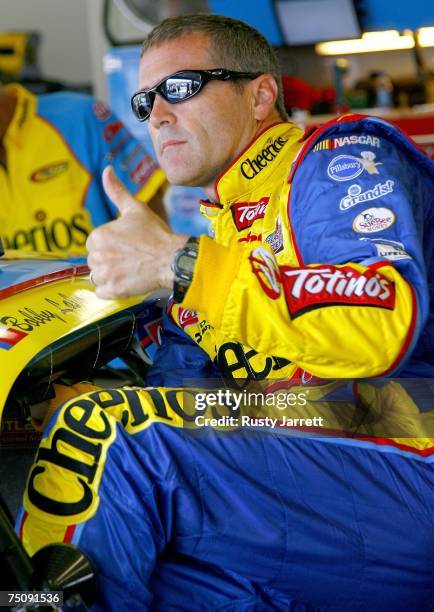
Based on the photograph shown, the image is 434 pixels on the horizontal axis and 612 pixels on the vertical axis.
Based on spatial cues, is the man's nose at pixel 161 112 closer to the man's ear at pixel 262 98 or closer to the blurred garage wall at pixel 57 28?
the man's ear at pixel 262 98

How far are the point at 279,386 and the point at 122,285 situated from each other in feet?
1.06

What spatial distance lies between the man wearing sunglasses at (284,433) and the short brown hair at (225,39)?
332mm

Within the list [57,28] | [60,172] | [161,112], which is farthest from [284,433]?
[57,28]

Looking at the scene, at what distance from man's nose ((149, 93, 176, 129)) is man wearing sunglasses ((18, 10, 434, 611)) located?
0.24 meters

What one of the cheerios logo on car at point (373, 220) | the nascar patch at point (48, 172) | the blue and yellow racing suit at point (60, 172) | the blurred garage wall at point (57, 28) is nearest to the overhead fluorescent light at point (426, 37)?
the blurred garage wall at point (57, 28)

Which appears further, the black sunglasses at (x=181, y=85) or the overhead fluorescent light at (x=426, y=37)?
the overhead fluorescent light at (x=426, y=37)

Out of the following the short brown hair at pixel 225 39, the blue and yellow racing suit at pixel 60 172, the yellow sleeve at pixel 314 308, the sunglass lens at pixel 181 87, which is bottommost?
the blue and yellow racing suit at pixel 60 172

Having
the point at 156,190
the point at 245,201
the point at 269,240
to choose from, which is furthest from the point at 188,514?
the point at 156,190

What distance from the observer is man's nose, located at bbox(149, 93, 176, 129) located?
142 cm

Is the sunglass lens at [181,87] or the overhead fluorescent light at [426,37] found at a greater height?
the sunglass lens at [181,87]

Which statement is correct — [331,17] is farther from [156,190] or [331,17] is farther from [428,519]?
[428,519]

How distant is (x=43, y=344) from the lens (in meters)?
1.23

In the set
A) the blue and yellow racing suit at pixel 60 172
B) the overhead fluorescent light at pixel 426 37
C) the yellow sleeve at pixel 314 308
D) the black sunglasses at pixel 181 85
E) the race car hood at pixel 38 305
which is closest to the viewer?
the yellow sleeve at pixel 314 308

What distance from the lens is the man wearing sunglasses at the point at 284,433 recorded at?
3.37 ft
